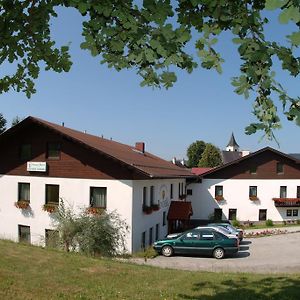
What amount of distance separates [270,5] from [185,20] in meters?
2.00

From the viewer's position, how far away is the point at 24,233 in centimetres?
2825

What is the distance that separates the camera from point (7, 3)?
16.0ft

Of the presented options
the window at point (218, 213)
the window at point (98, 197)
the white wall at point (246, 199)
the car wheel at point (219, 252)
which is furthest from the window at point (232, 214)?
the window at point (98, 197)

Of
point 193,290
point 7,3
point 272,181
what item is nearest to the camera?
point 7,3

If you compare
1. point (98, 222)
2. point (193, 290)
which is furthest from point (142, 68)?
point (98, 222)

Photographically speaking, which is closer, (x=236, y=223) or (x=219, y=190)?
(x=236, y=223)

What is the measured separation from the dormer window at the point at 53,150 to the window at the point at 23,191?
97.8 inches

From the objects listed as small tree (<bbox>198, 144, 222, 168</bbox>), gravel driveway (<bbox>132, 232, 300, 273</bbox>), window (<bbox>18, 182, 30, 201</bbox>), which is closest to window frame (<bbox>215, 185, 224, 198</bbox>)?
gravel driveway (<bbox>132, 232, 300, 273</bbox>)

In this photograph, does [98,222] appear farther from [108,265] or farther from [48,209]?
[108,265]

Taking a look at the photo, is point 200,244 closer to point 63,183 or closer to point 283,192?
point 63,183

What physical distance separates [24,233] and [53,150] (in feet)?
18.4

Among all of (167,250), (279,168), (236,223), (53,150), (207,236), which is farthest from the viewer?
(279,168)

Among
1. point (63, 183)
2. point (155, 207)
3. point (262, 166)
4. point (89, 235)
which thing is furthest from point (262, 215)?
point (89, 235)

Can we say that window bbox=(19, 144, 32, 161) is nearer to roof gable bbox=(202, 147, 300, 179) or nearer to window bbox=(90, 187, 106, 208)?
window bbox=(90, 187, 106, 208)
